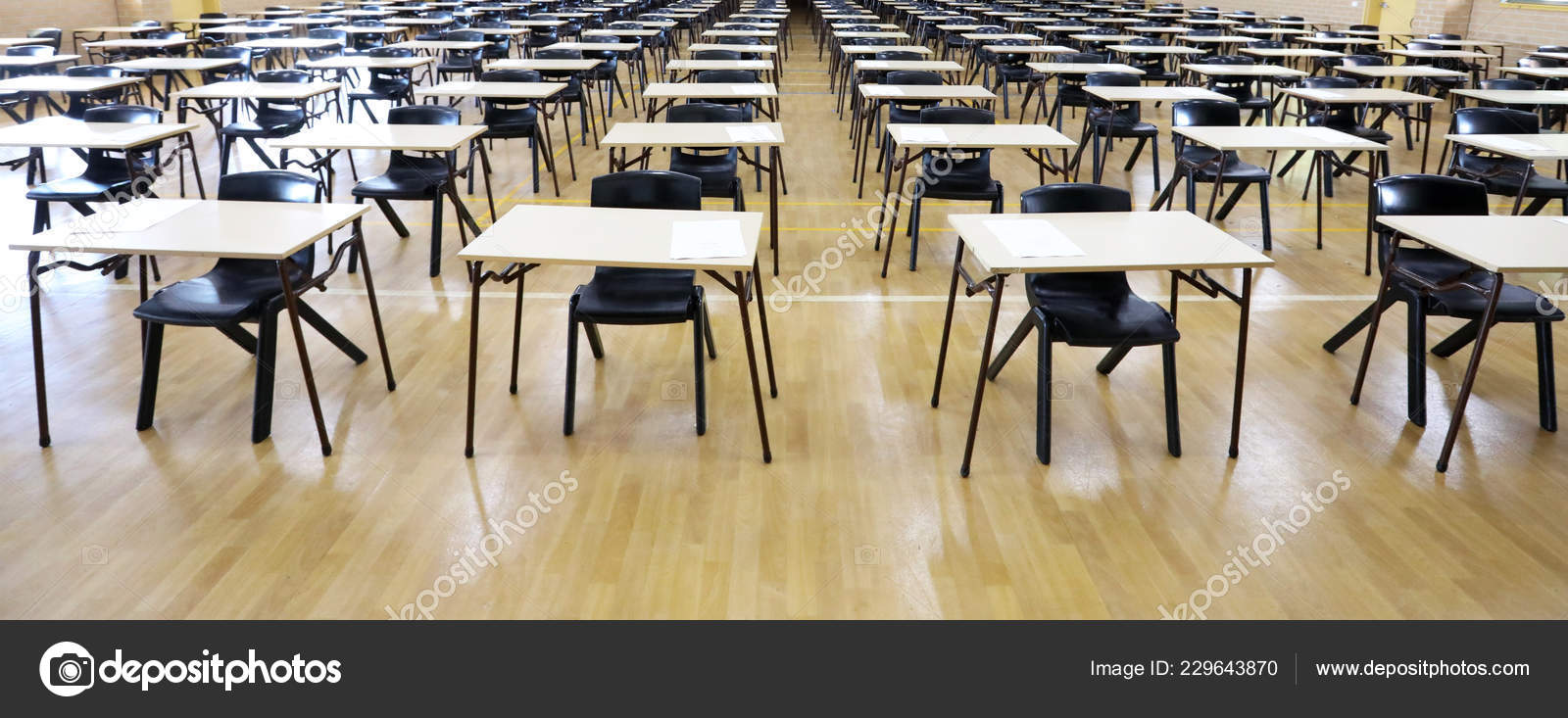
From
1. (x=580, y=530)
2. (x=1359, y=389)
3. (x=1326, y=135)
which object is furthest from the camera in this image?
(x=1326, y=135)

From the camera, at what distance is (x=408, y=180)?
521 centimetres

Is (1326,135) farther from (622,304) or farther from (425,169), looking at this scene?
(425,169)

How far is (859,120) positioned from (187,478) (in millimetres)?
6385

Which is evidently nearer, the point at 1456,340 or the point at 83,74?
the point at 1456,340

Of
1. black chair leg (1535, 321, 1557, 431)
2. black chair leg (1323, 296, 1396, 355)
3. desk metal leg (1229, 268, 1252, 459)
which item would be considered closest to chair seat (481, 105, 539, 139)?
desk metal leg (1229, 268, 1252, 459)

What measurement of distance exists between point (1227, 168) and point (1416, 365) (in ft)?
7.36

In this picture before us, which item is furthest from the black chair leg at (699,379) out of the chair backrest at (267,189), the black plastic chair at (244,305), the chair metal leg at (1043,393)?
the chair backrest at (267,189)

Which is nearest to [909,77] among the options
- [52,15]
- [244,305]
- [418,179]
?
[418,179]

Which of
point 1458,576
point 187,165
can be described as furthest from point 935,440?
point 187,165

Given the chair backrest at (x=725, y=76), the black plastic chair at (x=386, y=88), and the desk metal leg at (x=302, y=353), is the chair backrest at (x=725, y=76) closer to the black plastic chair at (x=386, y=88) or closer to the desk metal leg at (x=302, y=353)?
the black plastic chair at (x=386, y=88)

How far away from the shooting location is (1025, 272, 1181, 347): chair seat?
3.17 meters

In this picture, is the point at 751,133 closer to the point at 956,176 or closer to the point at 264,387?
the point at 956,176

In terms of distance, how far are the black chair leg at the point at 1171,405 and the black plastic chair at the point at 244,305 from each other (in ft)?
10.1

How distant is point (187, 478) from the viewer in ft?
10.4
